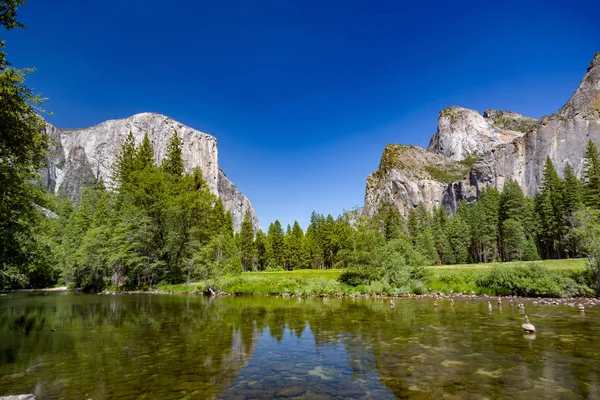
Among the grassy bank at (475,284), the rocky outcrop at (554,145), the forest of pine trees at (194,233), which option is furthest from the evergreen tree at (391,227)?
the rocky outcrop at (554,145)

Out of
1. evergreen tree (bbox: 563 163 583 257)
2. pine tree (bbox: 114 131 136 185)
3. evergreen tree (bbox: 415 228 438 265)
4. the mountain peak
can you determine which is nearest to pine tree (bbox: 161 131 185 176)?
pine tree (bbox: 114 131 136 185)

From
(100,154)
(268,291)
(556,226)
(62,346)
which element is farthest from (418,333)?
(100,154)

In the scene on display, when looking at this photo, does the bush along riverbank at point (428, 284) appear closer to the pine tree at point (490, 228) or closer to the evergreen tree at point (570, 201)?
the evergreen tree at point (570, 201)

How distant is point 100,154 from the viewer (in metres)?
168

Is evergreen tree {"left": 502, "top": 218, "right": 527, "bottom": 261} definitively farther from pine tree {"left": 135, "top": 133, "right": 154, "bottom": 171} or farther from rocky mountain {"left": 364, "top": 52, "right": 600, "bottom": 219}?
pine tree {"left": 135, "top": 133, "right": 154, "bottom": 171}

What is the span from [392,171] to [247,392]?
A: 18049 centimetres

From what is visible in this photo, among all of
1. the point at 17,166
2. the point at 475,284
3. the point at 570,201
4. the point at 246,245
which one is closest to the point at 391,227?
the point at 570,201

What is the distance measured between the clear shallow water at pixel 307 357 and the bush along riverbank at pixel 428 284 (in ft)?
29.3

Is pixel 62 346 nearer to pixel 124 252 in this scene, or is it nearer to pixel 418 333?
pixel 418 333

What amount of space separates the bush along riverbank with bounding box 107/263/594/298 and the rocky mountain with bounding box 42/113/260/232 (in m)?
124

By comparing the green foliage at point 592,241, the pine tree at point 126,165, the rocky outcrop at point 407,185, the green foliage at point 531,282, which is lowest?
the green foliage at point 531,282

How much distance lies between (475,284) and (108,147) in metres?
181

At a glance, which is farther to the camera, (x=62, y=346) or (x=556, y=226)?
(x=556, y=226)

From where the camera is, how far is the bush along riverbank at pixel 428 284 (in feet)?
93.8
